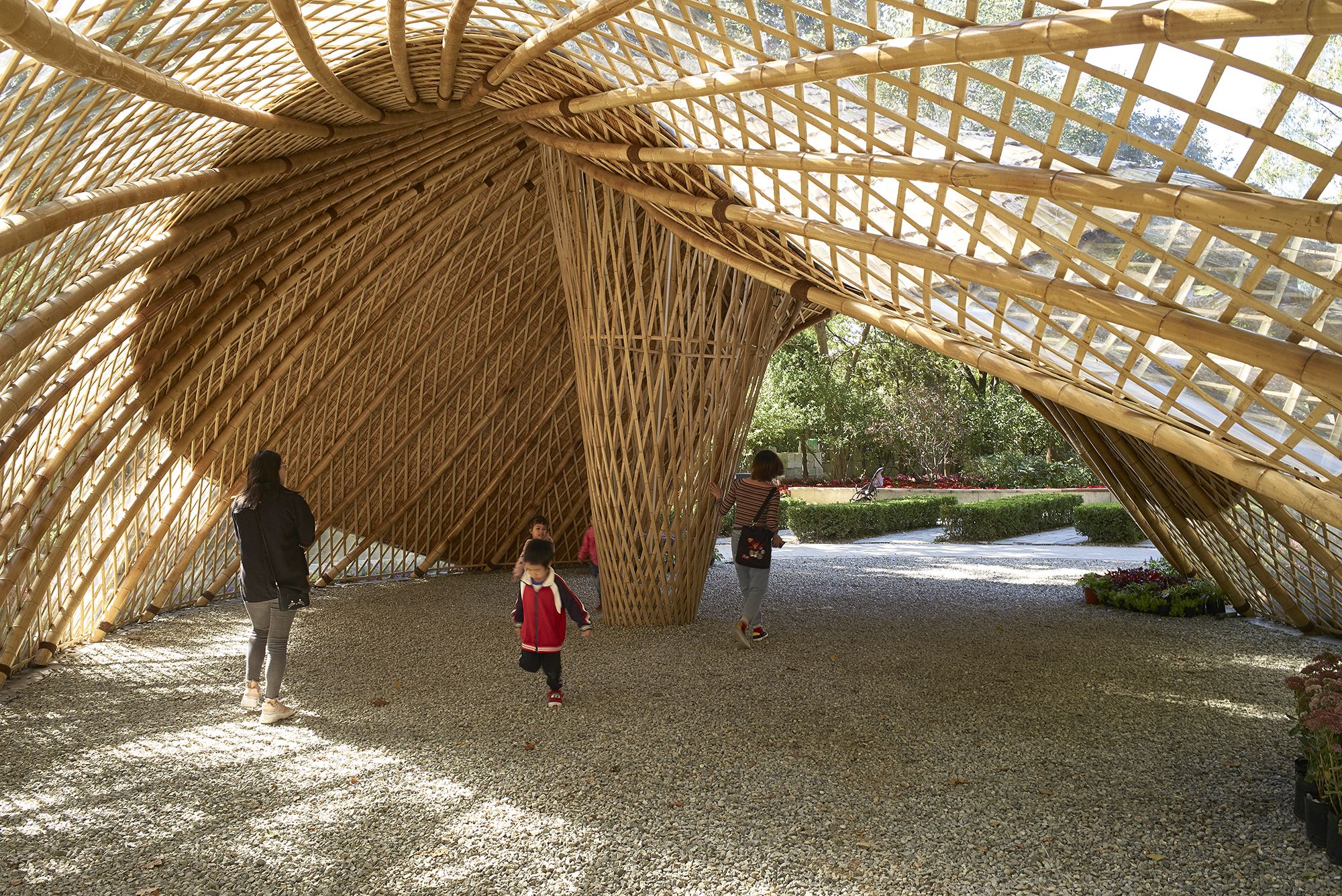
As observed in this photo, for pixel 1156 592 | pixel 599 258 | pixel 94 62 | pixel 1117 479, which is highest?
pixel 599 258

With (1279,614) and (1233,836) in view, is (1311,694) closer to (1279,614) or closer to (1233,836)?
(1233,836)

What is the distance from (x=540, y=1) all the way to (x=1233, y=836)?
15.2ft

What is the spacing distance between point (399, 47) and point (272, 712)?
12.3ft

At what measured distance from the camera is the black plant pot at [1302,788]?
3570 mm

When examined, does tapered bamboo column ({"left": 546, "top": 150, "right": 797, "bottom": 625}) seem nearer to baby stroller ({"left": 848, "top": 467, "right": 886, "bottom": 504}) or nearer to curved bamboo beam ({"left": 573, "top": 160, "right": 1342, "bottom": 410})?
curved bamboo beam ({"left": 573, "top": 160, "right": 1342, "bottom": 410})

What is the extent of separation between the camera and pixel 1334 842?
3.27 m

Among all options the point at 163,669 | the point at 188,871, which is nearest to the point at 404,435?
the point at 163,669

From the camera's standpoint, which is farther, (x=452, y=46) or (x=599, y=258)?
(x=599, y=258)

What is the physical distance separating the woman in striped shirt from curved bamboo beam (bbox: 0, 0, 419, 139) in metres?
3.76

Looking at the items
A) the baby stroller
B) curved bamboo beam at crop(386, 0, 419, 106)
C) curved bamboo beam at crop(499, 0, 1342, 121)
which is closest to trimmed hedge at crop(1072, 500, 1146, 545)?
the baby stroller

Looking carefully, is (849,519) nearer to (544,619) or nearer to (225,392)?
(225,392)

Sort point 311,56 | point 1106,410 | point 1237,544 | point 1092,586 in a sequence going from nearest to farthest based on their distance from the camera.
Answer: point 1106,410 → point 311,56 → point 1237,544 → point 1092,586

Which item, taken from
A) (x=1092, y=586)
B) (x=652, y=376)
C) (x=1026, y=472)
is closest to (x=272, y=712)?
(x=652, y=376)

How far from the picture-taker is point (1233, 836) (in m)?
3.50
